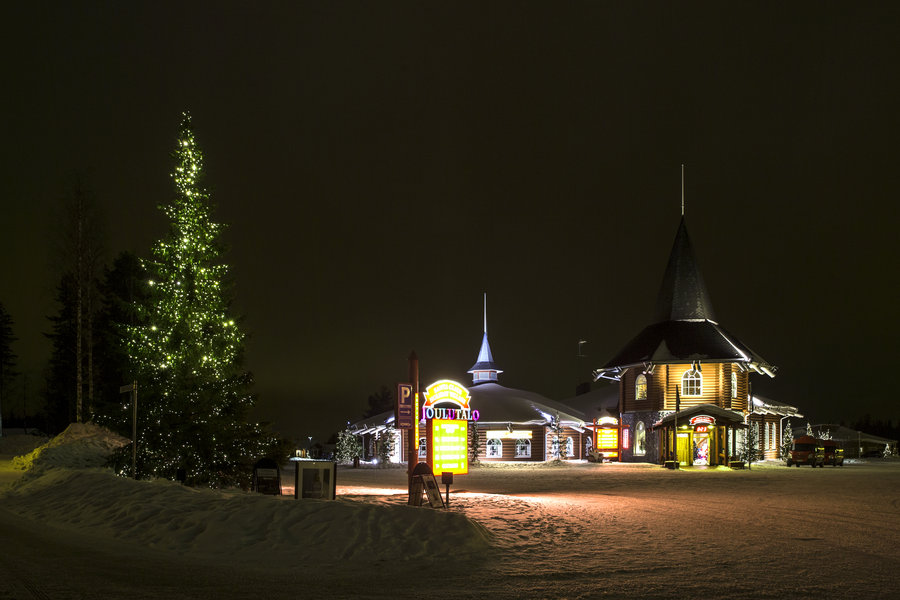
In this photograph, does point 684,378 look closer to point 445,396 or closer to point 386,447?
point 386,447

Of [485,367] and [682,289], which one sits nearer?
[682,289]

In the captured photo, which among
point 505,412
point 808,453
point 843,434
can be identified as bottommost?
point 843,434

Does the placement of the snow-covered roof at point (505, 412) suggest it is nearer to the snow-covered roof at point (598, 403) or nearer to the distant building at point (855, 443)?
the snow-covered roof at point (598, 403)

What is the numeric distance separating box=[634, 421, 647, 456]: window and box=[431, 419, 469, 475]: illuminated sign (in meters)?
23.5

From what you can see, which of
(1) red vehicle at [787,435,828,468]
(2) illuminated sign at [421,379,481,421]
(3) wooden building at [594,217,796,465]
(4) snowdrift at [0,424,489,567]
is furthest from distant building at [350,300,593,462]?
(4) snowdrift at [0,424,489,567]

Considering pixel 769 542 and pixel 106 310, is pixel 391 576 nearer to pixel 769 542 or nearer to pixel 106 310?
pixel 769 542

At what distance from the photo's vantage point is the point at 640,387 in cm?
4803

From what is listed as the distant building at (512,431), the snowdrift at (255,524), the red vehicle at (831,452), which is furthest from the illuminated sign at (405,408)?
the red vehicle at (831,452)

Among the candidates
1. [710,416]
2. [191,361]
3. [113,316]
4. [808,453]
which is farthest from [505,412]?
[191,361]

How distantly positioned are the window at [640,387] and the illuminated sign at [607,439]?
2.73 meters

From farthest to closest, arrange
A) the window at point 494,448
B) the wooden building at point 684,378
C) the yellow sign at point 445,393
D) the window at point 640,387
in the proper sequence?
the window at point 640,387 → the window at point 494,448 → the wooden building at point 684,378 → the yellow sign at point 445,393

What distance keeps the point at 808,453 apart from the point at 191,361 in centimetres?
3494

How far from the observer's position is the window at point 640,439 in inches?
1857

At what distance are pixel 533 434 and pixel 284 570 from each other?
38043 millimetres
